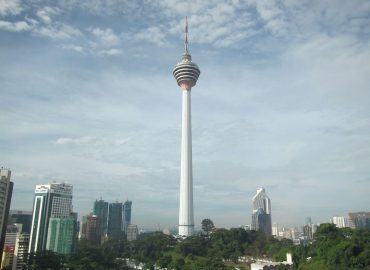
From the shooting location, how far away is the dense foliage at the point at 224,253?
1671 inches

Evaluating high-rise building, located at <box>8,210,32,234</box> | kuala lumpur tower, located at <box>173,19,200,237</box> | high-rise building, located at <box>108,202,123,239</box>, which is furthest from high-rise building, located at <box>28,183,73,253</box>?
high-rise building, located at <box>108,202,123,239</box>

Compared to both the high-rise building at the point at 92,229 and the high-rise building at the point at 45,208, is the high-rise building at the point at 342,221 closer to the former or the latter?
the high-rise building at the point at 92,229

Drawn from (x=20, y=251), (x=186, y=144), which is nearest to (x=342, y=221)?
(x=186, y=144)

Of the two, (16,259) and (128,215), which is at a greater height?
(128,215)

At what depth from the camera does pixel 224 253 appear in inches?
2391

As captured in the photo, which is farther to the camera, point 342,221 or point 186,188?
point 342,221

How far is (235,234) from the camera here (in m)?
69.0

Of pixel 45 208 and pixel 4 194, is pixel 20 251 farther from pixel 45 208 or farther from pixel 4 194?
pixel 4 194

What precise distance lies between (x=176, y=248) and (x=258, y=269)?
21.8m

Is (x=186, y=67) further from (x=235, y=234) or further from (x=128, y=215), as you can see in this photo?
(x=128, y=215)

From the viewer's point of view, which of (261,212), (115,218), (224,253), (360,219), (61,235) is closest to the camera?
(224,253)

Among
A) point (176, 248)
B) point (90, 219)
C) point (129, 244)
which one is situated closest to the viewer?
point (176, 248)

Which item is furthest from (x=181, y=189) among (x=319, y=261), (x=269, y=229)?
(x=269, y=229)

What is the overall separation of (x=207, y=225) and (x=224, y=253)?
25742mm
